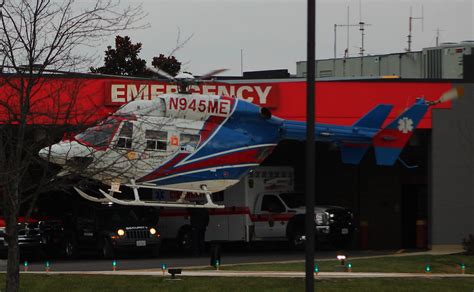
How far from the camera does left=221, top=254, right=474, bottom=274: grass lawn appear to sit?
902 inches

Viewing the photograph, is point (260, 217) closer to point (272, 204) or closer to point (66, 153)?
point (272, 204)

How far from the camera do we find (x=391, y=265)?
24.1 metres

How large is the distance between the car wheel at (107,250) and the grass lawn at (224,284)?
785 centimetres

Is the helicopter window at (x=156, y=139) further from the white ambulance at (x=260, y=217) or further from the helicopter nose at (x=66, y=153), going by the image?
the helicopter nose at (x=66, y=153)

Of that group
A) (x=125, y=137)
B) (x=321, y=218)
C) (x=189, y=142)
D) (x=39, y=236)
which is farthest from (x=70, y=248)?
(x=125, y=137)

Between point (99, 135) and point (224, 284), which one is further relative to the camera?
point (224, 284)

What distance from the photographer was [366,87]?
31594 mm

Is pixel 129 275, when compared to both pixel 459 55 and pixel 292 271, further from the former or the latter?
pixel 459 55

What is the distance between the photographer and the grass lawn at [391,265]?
22.9 meters

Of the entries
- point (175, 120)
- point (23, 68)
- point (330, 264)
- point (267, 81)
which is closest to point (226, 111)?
point (175, 120)

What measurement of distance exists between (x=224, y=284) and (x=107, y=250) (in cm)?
1020

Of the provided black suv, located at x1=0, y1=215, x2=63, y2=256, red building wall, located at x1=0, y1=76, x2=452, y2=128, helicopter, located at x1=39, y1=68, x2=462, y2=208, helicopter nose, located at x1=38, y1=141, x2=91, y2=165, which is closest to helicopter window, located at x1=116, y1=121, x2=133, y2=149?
helicopter nose, located at x1=38, y1=141, x2=91, y2=165

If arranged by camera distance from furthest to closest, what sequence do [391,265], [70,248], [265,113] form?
[70,248] → [265,113] → [391,265]

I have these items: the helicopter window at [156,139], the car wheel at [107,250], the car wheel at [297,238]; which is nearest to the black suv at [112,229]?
the car wheel at [107,250]
